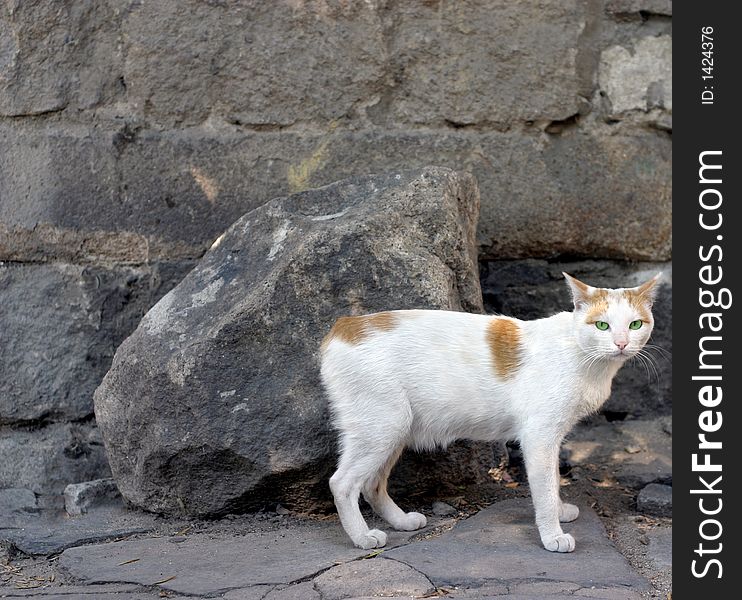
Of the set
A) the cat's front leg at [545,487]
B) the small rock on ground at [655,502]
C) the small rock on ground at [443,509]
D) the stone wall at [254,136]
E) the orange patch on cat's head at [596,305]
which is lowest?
the small rock on ground at [655,502]

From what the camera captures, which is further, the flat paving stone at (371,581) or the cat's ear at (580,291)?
the cat's ear at (580,291)

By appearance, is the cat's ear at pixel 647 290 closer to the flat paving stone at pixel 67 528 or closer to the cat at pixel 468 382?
the cat at pixel 468 382

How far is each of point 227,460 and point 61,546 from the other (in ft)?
2.34

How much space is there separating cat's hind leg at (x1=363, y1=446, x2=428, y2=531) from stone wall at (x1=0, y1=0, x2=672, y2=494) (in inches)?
51.6

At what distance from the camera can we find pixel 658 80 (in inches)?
180

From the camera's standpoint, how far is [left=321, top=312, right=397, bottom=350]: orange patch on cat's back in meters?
3.47

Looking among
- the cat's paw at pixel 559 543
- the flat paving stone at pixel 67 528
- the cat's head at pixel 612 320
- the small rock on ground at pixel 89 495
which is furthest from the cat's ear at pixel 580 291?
the small rock on ground at pixel 89 495

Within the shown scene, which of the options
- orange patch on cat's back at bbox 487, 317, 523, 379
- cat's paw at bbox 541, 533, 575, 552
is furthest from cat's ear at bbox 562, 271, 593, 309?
cat's paw at bbox 541, 533, 575, 552

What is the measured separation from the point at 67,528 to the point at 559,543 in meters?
1.97

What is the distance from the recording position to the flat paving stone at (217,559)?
3.13m

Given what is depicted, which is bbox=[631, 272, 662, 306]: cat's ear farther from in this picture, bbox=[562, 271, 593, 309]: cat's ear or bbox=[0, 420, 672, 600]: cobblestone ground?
bbox=[0, 420, 672, 600]: cobblestone ground

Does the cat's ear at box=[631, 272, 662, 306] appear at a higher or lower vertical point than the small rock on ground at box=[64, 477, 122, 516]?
higher
